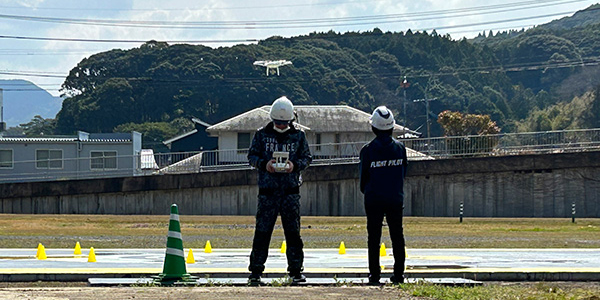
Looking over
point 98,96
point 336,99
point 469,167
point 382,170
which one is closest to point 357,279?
point 382,170

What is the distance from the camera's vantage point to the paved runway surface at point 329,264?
1252cm

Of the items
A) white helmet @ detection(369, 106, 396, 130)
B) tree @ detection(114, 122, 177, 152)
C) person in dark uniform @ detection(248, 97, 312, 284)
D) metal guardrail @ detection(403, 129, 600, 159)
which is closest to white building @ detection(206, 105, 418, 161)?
metal guardrail @ detection(403, 129, 600, 159)

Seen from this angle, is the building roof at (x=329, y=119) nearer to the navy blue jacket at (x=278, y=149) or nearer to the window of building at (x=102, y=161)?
the window of building at (x=102, y=161)

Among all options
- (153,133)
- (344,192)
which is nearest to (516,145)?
(344,192)

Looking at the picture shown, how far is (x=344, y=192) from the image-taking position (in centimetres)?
5119

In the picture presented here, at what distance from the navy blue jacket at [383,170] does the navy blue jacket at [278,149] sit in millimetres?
671

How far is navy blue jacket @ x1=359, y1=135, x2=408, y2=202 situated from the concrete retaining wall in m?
39.1

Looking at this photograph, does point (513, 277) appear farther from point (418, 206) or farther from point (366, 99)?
point (366, 99)

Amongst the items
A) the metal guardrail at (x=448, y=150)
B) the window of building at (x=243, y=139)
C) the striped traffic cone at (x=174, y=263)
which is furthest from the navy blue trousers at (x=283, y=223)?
the window of building at (x=243, y=139)

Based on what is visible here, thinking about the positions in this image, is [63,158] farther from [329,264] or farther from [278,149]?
[278,149]

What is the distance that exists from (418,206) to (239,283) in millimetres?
40850

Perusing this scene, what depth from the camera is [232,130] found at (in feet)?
224

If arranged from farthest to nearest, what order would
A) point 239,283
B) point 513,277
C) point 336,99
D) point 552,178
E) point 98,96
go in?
point 336,99
point 98,96
point 552,178
point 513,277
point 239,283

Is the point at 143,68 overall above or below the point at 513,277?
above
